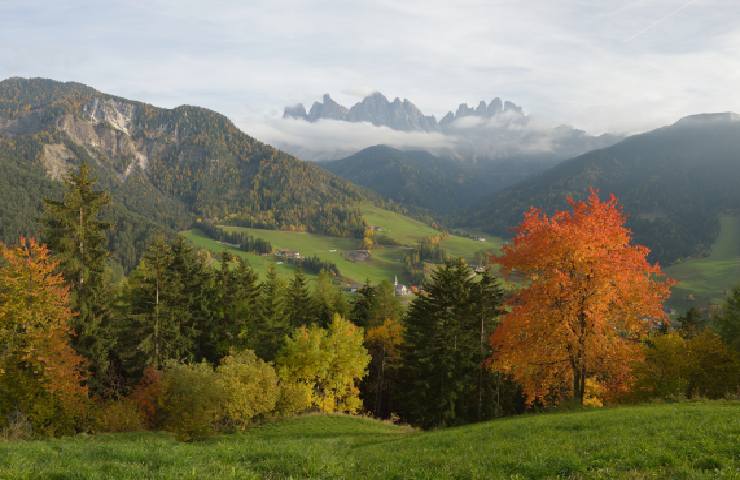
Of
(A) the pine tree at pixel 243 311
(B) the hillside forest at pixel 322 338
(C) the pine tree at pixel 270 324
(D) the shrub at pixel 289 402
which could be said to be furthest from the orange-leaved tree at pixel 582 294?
(A) the pine tree at pixel 243 311

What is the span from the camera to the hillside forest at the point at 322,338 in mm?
31875

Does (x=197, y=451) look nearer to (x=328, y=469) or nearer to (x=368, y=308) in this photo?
(x=328, y=469)

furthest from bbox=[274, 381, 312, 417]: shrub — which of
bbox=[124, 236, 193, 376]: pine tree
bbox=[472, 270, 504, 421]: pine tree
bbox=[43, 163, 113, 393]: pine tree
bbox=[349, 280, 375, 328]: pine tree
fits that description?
bbox=[349, 280, 375, 328]: pine tree

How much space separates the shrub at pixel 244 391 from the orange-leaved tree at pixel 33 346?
40.2 ft

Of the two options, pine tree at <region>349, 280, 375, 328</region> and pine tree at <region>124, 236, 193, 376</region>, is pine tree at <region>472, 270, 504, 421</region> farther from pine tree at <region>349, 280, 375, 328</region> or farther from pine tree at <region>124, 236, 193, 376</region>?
pine tree at <region>124, 236, 193, 376</region>

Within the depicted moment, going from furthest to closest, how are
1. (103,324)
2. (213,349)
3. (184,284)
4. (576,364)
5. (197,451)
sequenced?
(213,349)
(184,284)
(103,324)
(576,364)
(197,451)

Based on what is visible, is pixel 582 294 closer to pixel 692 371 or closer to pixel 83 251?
pixel 692 371

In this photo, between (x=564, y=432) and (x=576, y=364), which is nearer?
(x=564, y=432)

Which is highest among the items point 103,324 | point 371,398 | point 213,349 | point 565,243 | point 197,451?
point 565,243

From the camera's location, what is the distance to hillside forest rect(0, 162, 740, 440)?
31.9 metres

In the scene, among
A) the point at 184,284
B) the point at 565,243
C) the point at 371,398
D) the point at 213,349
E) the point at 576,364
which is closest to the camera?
the point at 565,243

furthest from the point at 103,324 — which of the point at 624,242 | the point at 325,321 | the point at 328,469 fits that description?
the point at 624,242

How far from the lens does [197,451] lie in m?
16.1

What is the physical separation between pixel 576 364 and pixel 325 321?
5244 cm
